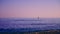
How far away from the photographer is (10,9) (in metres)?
1.13

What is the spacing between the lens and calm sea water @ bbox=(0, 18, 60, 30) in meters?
1.11

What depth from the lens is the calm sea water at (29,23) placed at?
1113 millimetres

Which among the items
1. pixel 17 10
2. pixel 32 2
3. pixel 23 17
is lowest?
pixel 23 17

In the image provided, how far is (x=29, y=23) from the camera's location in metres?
1.13

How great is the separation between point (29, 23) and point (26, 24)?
1.9 inches

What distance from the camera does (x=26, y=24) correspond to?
45.0 inches

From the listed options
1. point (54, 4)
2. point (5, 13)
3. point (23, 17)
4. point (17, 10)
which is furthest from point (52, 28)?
point (5, 13)

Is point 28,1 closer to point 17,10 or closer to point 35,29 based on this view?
point 17,10

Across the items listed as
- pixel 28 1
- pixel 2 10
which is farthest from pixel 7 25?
pixel 28 1

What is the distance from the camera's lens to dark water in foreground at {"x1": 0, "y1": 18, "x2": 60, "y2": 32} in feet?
Answer: 3.66

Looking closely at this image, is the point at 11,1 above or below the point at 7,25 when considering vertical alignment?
above

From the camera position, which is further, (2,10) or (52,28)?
(52,28)

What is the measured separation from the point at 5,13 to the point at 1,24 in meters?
0.17

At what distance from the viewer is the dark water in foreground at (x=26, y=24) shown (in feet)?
3.66
